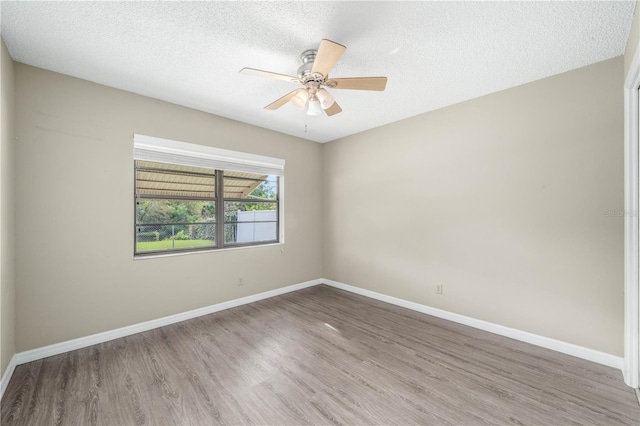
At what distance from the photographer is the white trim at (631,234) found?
194 centimetres

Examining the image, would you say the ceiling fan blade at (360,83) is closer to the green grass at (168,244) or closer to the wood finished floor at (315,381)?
the wood finished floor at (315,381)

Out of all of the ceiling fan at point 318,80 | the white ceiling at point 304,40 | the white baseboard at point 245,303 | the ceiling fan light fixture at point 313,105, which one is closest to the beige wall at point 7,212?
the white baseboard at point 245,303

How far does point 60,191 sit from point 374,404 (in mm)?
3196

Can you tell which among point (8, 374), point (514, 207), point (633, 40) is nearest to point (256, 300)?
point (8, 374)

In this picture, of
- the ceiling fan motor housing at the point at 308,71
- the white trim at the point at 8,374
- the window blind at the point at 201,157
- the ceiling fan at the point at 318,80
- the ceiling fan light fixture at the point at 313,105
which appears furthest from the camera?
the window blind at the point at 201,157

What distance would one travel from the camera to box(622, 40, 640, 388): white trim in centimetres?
194

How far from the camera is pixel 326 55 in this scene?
174 centimetres

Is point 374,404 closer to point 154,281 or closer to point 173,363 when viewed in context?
point 173,363

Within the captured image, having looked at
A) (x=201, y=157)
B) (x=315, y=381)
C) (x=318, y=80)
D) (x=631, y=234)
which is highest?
(x=318, y=80)

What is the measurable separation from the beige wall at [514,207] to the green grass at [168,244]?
2419 millimetres

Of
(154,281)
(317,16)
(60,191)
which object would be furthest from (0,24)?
(154,281)

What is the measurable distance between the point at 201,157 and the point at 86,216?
132 cm

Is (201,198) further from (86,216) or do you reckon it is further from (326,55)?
(326,55)

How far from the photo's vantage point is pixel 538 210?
2600mm
